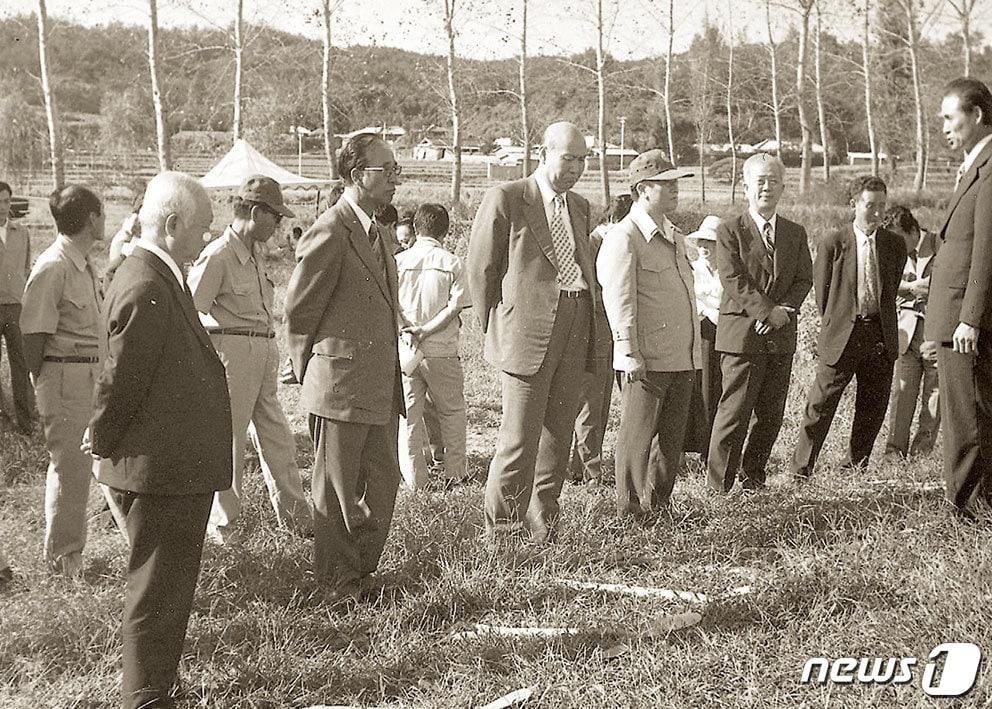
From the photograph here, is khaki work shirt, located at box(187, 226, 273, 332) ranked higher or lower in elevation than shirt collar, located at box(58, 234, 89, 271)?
lower

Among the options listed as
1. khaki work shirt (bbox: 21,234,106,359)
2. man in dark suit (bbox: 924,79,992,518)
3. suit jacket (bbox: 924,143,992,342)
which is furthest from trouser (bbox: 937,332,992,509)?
khaki work shirt (bbox: 21,234,106,359)

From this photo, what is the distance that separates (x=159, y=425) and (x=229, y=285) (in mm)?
2200

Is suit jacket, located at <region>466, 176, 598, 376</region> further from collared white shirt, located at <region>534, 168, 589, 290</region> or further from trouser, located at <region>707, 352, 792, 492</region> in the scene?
trouser, located at <region>707, 352, 792, 492</region>

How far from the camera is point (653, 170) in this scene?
17.3ft

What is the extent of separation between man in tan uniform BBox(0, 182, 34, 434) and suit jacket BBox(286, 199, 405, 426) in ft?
16.6

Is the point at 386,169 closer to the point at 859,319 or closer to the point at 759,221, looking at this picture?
the point at 759,221

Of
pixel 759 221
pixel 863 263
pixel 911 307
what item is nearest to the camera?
pixel 759 221

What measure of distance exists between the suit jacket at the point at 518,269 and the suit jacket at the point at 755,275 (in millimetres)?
1589

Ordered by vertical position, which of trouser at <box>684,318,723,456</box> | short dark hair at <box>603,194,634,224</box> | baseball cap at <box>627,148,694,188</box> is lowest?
trouser at <box>684,318,723,456</box>

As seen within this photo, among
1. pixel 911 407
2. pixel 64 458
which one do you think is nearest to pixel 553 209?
pixel 64 458

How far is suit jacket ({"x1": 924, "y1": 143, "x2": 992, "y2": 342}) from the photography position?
4520 mm

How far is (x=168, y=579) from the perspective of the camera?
338 cm

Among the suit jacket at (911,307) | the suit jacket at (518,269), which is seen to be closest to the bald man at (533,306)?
the suit jacket at (518,269)

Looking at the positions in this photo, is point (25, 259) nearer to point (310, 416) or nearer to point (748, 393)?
point (310, 416)
